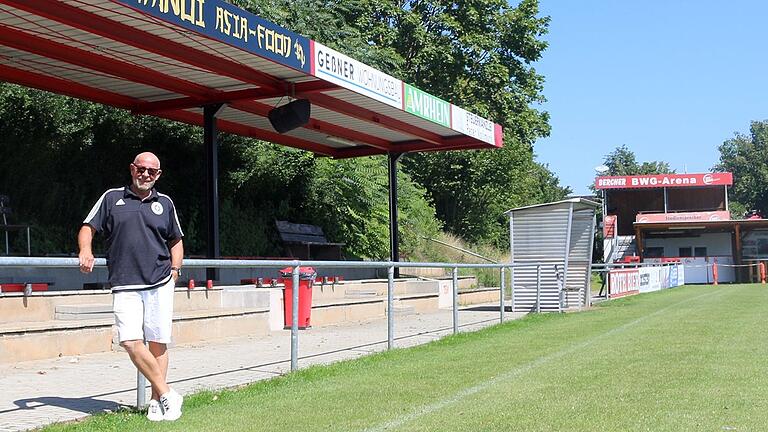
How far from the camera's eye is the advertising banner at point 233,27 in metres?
12.6

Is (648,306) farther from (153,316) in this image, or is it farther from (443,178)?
(443,178)

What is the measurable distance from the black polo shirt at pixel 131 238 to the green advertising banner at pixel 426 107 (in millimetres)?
13933

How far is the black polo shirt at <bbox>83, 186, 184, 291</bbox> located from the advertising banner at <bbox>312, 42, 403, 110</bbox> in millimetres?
9966

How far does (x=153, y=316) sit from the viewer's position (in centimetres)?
656

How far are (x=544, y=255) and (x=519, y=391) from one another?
1384 cm

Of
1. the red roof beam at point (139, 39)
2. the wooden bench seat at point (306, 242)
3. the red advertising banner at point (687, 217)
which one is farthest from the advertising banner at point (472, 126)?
the red advertising banner at point (687, 217)


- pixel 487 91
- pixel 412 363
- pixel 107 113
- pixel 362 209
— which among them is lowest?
pixel 412 363

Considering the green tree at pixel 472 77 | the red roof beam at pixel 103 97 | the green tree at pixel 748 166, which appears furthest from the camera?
the green tree at pixel 748 166

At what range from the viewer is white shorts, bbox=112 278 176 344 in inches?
254

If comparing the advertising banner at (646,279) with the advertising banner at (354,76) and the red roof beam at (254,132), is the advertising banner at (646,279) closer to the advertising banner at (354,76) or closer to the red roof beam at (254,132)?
the red roof beam at (254,132)

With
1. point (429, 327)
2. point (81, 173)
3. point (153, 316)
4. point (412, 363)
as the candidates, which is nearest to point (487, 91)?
point (81, 173)

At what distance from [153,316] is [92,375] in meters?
2.96

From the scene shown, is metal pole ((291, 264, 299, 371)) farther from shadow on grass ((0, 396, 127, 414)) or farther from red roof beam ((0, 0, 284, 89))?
red roof beam ((0, 0, 284, 89))

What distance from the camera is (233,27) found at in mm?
14016
